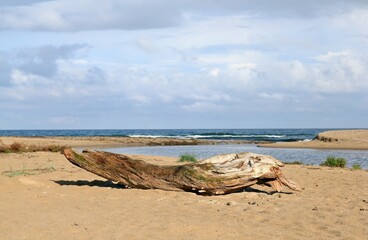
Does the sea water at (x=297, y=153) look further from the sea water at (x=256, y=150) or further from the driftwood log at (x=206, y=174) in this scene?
the driftwood log at (x=206, y=174)

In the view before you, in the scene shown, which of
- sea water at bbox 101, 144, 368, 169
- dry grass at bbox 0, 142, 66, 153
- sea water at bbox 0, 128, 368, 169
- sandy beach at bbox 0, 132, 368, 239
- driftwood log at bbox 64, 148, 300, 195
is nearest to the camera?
sandy beach at bbox 0, 132, 368, 239

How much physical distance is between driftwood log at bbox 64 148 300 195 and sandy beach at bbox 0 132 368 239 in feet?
0.82

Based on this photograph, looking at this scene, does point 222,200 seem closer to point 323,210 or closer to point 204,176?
point 204,176

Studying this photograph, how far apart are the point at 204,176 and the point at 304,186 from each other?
3.74 metres

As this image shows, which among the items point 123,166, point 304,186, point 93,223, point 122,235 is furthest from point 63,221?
point 304,186

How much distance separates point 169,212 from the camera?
9.42m

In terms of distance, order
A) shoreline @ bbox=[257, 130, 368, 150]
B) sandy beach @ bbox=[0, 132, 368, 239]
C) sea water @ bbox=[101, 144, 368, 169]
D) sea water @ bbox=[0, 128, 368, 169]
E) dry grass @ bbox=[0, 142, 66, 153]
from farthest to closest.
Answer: shoreline @ bbox=[257, 130, 368, 150] < sea water @ bbox=[0, 128, 368, 169] < sea water @ bbox=[101, 144, 368, 169] < dry grass @ bbox=[0, 142, 66, 153] < sandy beach @ bbox=[0, 132, 368, 239]

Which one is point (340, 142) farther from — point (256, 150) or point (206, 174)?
point (206, 174)

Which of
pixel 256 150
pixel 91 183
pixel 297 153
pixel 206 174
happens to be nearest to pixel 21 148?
pixel 91 183

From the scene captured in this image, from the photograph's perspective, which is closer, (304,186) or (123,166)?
(123,166)

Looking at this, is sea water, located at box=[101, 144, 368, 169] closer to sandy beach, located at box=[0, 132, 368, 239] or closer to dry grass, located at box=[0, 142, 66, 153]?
dry grass, located at box=[0, 142, 66, 153]

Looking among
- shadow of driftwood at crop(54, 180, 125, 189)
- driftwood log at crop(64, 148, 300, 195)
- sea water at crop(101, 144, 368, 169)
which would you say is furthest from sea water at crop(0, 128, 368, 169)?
shadow of driftwood at crop(54, 180, 125, 189)

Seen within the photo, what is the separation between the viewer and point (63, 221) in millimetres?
8602

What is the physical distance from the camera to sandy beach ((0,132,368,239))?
7.83 m
